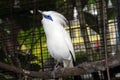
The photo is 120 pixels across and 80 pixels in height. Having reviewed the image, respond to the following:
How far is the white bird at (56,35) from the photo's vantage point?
1605 mm

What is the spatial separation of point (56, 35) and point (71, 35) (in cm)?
43

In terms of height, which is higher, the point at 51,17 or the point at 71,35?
the point at 51,17

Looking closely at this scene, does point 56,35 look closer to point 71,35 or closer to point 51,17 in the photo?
point 51,17

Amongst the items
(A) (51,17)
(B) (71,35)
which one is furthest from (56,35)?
(B) (71,35)

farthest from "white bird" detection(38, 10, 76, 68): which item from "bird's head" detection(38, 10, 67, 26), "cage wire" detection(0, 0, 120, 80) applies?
"cage wire" detection(0, 0, 120, 80)

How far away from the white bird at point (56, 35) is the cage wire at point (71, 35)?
12.5 inches

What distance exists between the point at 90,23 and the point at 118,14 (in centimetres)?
22

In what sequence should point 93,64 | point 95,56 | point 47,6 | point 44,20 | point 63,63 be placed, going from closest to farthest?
point 93,64 < point 44,20 < point 63,63 < point 95,56 < point 47,6

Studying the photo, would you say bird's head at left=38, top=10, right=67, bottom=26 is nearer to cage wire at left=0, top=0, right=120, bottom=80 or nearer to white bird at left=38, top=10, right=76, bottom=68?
white bird at left=38, top=10, right=76, bottom=68

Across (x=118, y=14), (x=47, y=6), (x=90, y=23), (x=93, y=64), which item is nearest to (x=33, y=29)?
(x=47, y=6)

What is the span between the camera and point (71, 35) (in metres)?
2.05

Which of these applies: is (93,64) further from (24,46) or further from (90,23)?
(24,46)

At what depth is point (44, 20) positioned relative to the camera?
5.28 ft

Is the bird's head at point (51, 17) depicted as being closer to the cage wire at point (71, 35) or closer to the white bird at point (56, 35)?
the white bird at point (56, 35)
